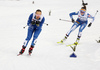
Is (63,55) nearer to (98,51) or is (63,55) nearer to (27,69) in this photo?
(98,51)

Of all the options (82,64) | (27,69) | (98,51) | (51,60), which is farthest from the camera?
(98,51)

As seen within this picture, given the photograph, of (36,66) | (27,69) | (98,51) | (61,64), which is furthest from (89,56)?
(27,69)

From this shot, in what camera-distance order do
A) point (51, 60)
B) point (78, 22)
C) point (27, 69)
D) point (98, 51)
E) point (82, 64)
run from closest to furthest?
point (27, 69), point (82, 64), point (51, 60), point (98, 51), point (78, 22)

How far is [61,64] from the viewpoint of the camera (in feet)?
15.2

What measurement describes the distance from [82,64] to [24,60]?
1773mm

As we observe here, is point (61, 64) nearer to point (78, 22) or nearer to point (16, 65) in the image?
point (16, 65)

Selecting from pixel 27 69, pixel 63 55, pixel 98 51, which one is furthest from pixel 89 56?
pixel 27 69

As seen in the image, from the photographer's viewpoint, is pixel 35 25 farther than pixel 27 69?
Result: Yes

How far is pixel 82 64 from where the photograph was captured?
4648mm

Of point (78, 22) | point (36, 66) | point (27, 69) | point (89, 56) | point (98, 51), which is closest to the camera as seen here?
point (27, 69)

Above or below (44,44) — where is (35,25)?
above

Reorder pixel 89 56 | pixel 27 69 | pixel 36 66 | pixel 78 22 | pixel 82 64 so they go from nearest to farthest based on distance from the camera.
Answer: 1. pixel 27 69
2. pixel 36 66
3. pixel 82 64
4. pixel 89 56
5. pixel 78 22

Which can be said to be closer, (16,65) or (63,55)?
(16,65)

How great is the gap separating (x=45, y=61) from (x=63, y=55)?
3.28 feet
